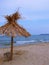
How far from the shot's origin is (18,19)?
33.7ft

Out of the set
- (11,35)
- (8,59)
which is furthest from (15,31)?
(8,59)

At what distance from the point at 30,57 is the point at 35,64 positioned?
1.17m

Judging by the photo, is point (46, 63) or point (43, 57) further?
point (43, 57)

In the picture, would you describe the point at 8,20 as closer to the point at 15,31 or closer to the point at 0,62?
the point at 15,31

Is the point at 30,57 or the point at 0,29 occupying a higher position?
the point at 0,29

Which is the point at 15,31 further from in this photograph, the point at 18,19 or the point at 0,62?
the point at 0,62

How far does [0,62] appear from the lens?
32.9ft

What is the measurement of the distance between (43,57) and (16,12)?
248 cm

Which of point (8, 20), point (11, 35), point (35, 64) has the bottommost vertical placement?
point (35, 64)

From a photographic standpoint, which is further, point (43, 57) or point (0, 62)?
point (43, 57)

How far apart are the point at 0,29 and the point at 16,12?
1.02 meters

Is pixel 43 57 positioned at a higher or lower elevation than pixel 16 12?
lower

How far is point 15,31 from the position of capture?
9914mm

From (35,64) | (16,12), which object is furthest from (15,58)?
(16,12)
